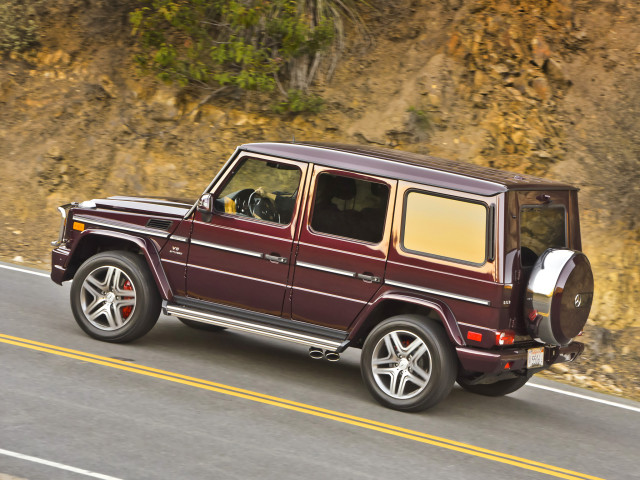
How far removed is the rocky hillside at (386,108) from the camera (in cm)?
1372

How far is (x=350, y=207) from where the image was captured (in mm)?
7652

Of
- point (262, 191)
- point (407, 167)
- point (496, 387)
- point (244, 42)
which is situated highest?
point (244, 42)

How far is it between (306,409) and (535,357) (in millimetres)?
1951

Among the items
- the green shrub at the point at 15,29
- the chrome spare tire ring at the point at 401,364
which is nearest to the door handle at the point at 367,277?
the chrome spare tire ring at the point at 401,364

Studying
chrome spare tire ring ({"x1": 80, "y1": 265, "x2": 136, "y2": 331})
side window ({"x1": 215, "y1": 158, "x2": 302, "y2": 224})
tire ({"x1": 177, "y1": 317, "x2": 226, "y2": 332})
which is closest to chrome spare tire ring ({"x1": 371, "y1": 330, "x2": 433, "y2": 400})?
side window ({"x1": 215, "y1": 158, "x2": 302, "y2": 224})

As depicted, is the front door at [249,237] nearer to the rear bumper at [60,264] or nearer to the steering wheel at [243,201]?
the steering wheel at [243,201]

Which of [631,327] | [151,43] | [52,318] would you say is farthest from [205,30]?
[631,327]

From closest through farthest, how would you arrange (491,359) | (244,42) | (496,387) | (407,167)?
(491,359)
(407,167)
(496,387)
(244,42)

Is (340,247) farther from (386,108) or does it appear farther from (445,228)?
(386,108)

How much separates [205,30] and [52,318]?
778 centimetres

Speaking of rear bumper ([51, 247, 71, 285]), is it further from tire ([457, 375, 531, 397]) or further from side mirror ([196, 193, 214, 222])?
tire ([457, 375, 531, 397])

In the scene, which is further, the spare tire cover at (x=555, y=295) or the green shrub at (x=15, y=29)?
the green shrub at (x=15, y=29)

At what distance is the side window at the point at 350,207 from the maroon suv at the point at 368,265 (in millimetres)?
12

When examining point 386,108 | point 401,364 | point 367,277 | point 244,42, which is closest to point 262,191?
point 367,277
